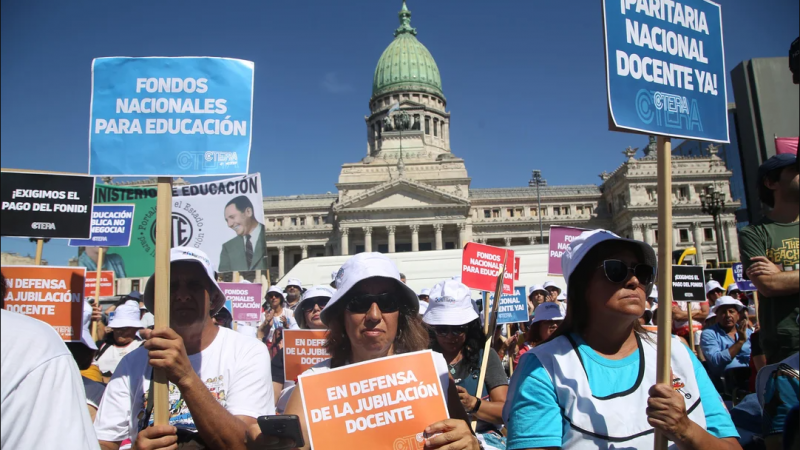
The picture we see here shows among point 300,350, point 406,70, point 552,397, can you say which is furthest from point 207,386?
point 406,70

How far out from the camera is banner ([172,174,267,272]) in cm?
946

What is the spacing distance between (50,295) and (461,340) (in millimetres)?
3659

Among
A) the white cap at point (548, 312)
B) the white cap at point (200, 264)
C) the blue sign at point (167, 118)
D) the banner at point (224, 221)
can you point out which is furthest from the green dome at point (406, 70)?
the white cap at point (200, 264)

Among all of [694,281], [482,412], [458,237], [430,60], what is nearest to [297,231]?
[458,237]

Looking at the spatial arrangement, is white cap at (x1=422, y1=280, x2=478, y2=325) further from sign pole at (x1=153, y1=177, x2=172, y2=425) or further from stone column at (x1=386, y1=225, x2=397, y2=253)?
stone column at (x1=386, y1=225, x2=397, y2=253)

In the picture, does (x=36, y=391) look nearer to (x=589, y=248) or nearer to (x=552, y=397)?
(x=552, y=397)

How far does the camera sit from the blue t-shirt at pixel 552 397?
2.23 m

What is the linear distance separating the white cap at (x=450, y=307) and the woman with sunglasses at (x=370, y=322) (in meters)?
1.19

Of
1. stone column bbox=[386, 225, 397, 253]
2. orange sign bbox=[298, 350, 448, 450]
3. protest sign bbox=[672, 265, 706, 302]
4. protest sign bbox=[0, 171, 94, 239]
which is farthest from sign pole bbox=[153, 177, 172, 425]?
stone column bbox=[386, 225, 397, 253]

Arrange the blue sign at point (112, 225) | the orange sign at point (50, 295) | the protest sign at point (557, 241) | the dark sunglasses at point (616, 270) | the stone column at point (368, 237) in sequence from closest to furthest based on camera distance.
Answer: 1. the dark sunglasses at point (616, 270)
2. the orange sign at point (50, 295)
3. the blue sign at point (112, 225)
4. the protest sign at point (557, 241)
5. the stone column at point (368, 237)

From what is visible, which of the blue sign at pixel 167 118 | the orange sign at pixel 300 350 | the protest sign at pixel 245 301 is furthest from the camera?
the protest sign at pixel 245 301

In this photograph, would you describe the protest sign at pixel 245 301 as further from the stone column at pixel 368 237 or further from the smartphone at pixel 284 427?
the stone column at pixel 368 237

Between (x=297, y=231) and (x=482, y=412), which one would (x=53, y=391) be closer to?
(x=482, y=412)

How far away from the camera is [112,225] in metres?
8.80
